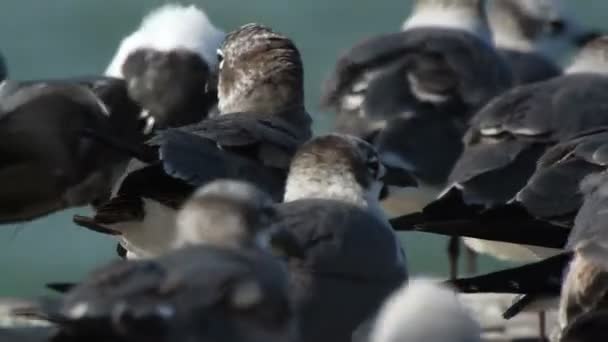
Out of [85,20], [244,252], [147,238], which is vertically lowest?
[85,20]

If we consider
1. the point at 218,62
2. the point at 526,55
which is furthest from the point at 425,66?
the point at 526,55

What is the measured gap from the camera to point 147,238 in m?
7.75

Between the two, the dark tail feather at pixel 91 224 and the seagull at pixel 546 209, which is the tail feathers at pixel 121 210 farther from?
the seagull at pixel 546 209

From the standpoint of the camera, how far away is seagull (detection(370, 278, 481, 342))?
5.20 m

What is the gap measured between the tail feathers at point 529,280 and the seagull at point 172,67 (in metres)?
2.90

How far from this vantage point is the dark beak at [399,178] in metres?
10.1

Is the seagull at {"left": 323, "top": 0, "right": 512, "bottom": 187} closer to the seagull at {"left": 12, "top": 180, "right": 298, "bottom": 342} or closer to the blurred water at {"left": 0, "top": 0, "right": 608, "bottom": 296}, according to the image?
the blurred water at {"left": 0, "top": 0, "right": 608, "bottom": 296}

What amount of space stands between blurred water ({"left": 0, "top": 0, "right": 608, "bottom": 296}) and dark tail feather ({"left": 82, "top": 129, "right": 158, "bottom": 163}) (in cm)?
801

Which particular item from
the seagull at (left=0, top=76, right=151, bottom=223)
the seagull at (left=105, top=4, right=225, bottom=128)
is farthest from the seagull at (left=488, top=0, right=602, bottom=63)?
the seagull at (left=0, top=76, right=151, bottom=223)

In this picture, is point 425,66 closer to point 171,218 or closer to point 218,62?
point 218,62

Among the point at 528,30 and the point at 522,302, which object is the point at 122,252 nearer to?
the point at 522,302

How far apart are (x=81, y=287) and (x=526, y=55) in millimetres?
8996

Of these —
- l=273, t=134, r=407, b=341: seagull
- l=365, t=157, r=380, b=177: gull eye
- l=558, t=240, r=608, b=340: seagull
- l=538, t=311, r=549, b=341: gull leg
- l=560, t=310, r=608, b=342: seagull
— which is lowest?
l=538, t=311, r=549, b=341: gull leg

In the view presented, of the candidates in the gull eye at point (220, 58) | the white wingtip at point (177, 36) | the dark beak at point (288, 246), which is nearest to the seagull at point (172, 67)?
the white wingtip at point (177, 36)
